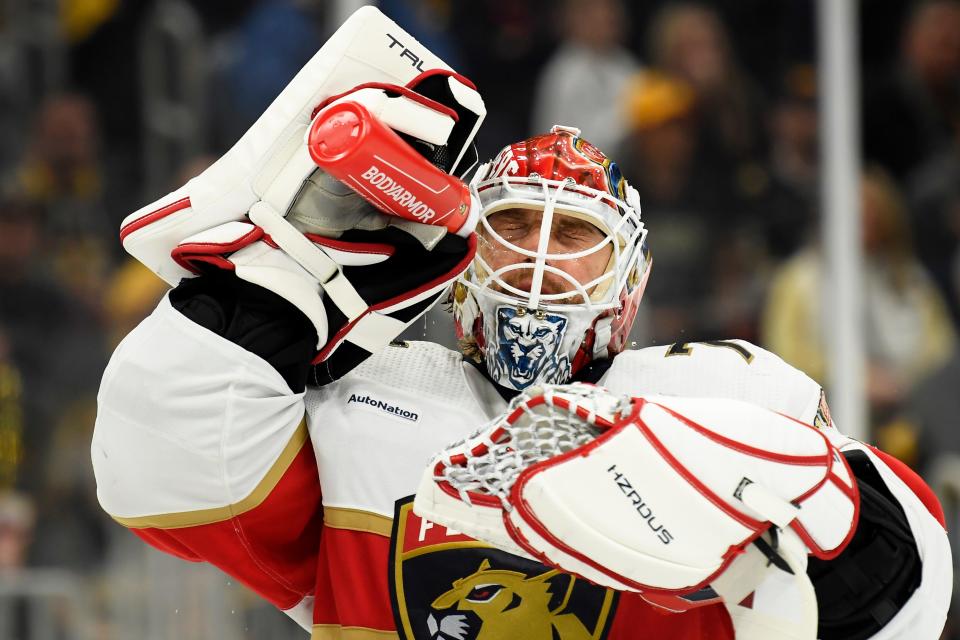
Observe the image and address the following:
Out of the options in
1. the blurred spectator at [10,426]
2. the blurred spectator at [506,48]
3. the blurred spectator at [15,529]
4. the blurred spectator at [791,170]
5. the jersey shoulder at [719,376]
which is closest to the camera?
the jersey shoulder at [719,376]

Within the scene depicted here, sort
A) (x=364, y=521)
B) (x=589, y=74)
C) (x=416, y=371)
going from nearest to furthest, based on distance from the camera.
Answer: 1. (x=364, y=521)
2. (x=416, y=371)
3. (x=589, y=74)

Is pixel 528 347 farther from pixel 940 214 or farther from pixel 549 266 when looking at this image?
pixel 940 214

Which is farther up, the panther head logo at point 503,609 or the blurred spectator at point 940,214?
the panther head logo at point 503,609

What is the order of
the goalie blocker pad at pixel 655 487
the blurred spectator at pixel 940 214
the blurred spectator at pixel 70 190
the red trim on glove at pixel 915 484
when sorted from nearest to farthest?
the goalie blocker pad at pixel 655 487 → the red trim on glove at pixel 915 484 → the blurred spectator at pixel 70 190 → the blurred spectator at pixel 940 214

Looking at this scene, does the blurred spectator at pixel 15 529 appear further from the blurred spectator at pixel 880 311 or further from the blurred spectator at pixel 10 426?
the blurred spectator at pixel 880 311

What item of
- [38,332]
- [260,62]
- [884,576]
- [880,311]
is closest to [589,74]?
[260,62]

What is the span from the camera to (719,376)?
5.17 ft

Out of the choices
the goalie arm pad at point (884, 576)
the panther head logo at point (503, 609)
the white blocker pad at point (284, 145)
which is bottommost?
the panther head logo at point (503, 609)

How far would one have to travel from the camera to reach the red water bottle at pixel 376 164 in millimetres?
1327

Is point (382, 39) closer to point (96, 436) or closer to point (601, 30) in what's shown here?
point (96, 436)

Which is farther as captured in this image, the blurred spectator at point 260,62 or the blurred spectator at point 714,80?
the blurred spectator at point 714,80

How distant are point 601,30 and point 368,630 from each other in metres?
2.42

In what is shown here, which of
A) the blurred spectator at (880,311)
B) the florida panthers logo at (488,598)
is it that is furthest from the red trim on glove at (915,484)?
the blurred spectator at (880,311)

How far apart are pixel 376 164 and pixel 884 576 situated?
24.6 inches
